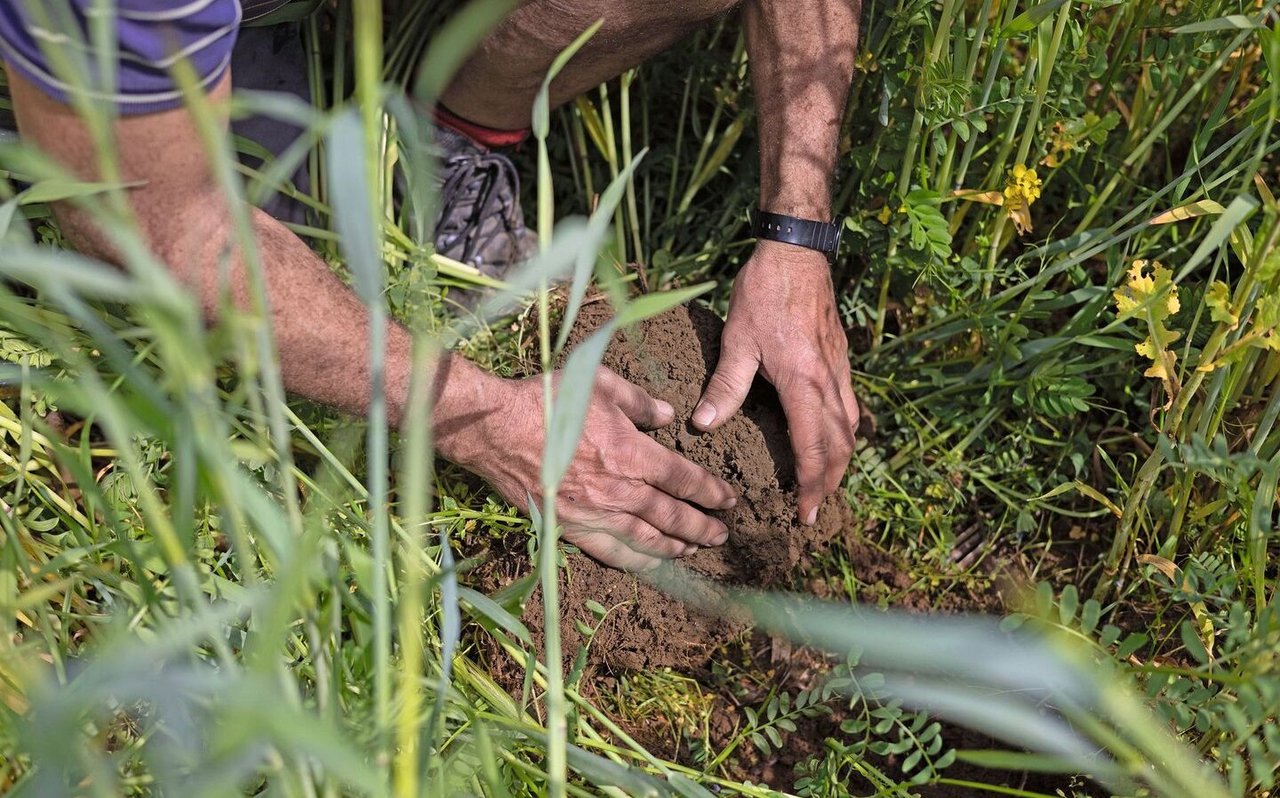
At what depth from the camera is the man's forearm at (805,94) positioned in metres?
1.54

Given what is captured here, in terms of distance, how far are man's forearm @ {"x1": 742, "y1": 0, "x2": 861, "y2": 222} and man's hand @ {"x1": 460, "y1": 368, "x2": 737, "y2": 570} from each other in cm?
42

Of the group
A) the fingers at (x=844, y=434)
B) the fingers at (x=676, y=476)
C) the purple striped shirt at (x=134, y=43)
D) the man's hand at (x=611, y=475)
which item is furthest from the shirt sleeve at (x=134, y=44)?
the fingers at (x=844, y=434)

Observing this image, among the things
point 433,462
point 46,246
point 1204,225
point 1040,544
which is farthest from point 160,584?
point 1204,225

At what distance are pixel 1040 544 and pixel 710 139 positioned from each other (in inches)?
36.3

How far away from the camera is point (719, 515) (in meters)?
1.50

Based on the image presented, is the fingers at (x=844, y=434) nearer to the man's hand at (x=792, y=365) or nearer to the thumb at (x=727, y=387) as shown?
the man's hand at (x=792, y=365)

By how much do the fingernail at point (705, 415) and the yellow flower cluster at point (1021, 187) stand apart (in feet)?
1.72

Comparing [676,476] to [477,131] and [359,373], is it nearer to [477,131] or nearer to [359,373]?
[359,373]

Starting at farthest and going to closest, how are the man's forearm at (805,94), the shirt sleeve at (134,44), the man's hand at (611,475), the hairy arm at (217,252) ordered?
the man's forearm at (805,94)
the man's hand at (611,475)
the hairy arm at (217,252)
the shirt sleeve at (134,44)

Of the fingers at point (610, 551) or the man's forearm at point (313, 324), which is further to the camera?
the fingers at point (610, 551)

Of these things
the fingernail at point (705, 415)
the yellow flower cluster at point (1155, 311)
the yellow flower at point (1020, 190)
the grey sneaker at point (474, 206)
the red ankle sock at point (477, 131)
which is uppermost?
the yellow flower at point (1020, 190)

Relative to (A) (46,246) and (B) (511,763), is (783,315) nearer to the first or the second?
(B) (511,763)

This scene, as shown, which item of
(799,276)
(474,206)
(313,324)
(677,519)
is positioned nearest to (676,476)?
(677,519)

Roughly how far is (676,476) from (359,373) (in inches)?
18.3
